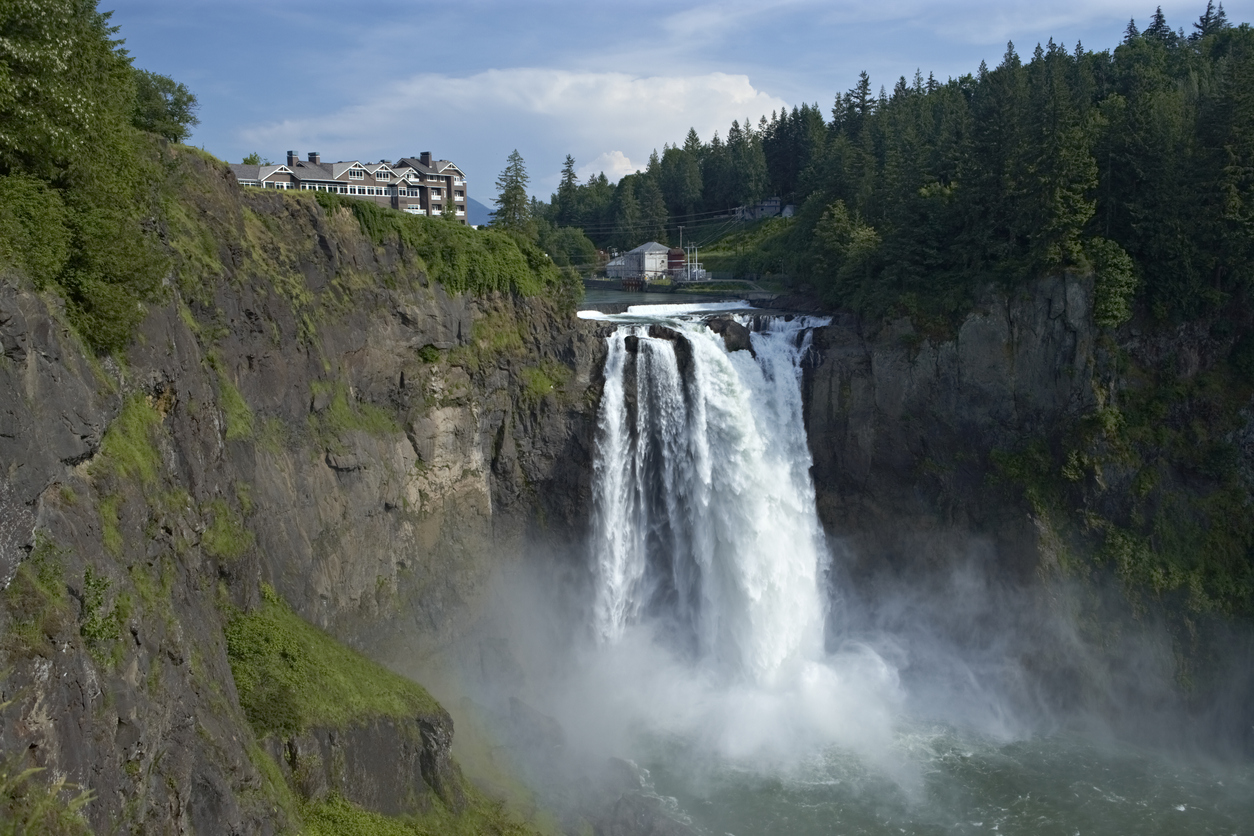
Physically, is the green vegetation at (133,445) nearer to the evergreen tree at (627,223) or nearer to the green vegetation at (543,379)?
the green vegetation at (543,379)

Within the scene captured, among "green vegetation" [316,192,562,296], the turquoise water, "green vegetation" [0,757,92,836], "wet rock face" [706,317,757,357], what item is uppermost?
"green vegetation" [316,192,562,296]

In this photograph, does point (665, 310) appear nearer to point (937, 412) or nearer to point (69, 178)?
point (937, 412)

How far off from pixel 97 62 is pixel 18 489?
40.9ft

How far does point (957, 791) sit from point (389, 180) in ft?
195

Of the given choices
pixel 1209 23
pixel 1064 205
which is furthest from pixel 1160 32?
pixel 1064 205

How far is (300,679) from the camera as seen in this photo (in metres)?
24.7

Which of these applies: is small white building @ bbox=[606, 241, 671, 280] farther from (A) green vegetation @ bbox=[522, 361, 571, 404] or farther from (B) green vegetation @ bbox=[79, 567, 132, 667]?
(B) green vegetation @ bbox=[79, 567, 132, 667]

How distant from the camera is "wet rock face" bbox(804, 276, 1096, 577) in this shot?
4119 cm

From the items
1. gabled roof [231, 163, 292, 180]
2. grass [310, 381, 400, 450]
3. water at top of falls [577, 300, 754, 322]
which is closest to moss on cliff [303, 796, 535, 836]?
grass [310, 381, 400, 450]

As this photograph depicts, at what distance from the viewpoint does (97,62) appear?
2280cm

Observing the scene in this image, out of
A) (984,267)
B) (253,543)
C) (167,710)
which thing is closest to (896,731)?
(984,267)

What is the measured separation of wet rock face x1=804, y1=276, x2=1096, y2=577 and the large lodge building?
107 ft

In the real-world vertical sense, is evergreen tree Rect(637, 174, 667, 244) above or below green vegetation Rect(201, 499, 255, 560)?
above

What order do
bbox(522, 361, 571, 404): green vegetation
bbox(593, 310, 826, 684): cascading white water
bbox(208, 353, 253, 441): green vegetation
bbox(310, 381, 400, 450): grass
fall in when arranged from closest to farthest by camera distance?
1. bbox(208, 353, 253, 441): green vegetation
2. bbox(310, 381, 400, 450): grass
3. bbox(593, 310, 826, 684): cascading white water
4. bbox(522, 361, 571, 404): green vegetation
